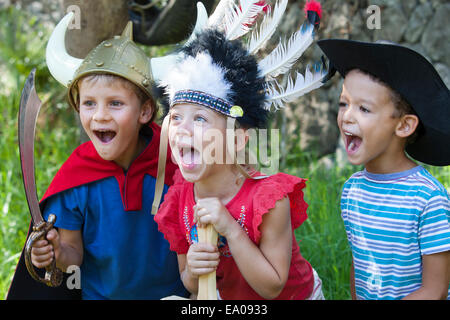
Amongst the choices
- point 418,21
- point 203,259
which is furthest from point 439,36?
point 203,259

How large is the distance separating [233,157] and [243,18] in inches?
21.5

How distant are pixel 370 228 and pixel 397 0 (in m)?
3.11

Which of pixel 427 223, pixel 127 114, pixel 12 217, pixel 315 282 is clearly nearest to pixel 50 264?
pixel 127 114

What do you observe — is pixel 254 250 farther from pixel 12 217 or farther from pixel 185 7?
pixel 12 217

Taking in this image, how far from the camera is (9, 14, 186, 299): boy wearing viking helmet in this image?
2.21 m

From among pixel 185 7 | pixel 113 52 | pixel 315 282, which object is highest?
pixel 185 7

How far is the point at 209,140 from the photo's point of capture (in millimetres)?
1854

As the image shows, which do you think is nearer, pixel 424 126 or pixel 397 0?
pixel 424 126

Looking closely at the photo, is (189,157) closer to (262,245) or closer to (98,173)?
A: (262,245)

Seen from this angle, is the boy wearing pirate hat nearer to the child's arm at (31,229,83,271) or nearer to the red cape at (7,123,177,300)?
the red cape at (7,123,177,300)

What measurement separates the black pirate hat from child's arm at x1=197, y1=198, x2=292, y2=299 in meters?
0.59

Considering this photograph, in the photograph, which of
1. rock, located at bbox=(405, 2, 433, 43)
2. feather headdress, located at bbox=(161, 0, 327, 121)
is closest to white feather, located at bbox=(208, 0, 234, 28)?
feather headdress, located at bbox=(161, 0, 327, 121)

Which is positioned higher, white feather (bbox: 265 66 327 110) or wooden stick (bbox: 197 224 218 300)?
white feather (bbox: 265 66 327 110)

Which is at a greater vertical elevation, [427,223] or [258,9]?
[258,9]
